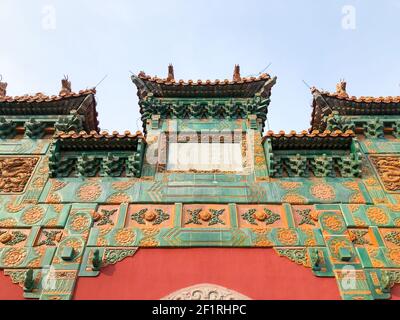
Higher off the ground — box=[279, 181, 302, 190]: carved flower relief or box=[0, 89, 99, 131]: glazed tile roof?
box=[0, 89, 99, 131]: glazed tile roof

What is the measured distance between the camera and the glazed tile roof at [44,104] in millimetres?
10569

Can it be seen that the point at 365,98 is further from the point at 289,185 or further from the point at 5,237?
the point at 5,237

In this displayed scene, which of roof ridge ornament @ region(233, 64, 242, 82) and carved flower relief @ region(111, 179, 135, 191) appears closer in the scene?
carved flower relief @ region(111, 179, 135, 191)

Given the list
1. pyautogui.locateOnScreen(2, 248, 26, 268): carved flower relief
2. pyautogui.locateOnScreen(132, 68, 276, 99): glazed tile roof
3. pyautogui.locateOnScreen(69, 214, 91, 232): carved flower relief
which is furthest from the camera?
pyautogui.locateOnScreen(132, 68, 276, 99): glazed tile roof

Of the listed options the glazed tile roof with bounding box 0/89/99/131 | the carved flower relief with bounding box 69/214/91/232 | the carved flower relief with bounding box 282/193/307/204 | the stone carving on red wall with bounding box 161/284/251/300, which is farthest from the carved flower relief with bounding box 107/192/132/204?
the carved flower relief with bounding box 282/193/307/204

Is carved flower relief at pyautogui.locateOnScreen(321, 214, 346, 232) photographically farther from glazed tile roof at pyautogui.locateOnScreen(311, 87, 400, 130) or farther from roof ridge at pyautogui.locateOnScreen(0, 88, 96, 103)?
roof ridge at pyautogui.locateOnScreen(0, 88, 96, 103)

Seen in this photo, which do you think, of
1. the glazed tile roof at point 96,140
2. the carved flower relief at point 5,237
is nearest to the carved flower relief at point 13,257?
the carved flower relief at point 5,237

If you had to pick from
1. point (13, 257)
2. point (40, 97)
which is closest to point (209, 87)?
point (40, 97)

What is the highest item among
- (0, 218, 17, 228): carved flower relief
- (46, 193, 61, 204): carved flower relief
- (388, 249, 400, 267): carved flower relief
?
(46, 193, 61, 204): carved flower relief

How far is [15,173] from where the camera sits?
9.36 meters

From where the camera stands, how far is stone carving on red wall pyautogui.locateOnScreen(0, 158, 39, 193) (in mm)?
9000

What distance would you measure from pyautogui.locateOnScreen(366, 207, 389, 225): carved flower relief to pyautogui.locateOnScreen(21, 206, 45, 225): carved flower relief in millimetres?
6307

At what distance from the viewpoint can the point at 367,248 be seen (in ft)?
25.9

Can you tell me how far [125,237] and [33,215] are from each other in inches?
74.6
